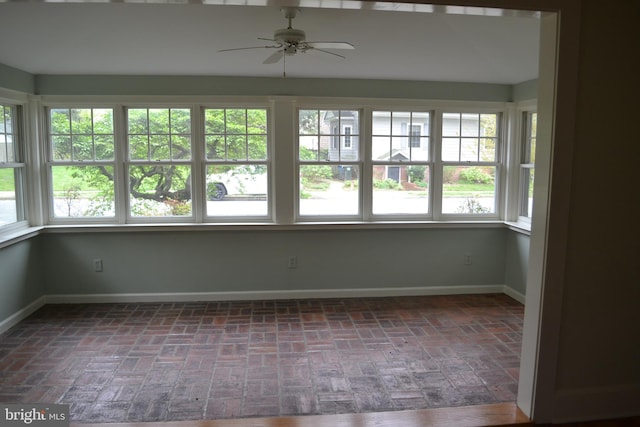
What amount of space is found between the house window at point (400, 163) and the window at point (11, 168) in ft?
11.8

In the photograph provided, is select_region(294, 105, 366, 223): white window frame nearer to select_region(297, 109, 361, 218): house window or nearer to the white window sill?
select_region(297, 109, 361, 218): house window

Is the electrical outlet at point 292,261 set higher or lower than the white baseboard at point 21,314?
higher

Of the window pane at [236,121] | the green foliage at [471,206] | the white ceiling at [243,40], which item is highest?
the white ceiling at [243,40]

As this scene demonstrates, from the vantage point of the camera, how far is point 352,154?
4.95m

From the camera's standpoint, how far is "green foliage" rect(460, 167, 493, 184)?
16.8 ft

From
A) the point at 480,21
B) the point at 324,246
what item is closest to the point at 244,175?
the point at 324,246

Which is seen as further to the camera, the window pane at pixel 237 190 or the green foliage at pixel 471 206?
the green foliage at pixel 471 206

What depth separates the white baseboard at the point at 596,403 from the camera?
248cm

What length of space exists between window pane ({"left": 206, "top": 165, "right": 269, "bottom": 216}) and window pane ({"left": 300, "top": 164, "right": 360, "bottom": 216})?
17.4 inches

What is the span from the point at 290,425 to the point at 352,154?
3.11 meters

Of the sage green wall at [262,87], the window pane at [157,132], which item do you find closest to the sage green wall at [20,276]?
the window pane at [157,132]

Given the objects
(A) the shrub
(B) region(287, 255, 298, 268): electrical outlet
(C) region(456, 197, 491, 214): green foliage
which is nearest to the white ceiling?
(A) the shrub

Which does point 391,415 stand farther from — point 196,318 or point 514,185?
point 514,185

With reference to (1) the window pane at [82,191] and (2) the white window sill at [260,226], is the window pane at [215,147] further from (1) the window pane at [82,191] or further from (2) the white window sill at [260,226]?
(1) the window pane at [82,191]
